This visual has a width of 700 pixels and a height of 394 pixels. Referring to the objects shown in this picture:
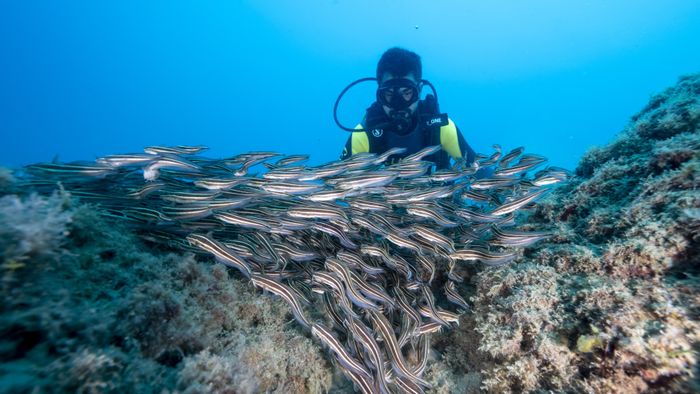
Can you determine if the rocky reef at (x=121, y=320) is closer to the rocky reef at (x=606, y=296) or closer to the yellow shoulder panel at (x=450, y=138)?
the rocky reef at (x=606, y=296)

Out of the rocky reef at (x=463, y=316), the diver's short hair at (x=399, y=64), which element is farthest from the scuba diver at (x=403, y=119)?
the rocky reef at (x=463, y=316)

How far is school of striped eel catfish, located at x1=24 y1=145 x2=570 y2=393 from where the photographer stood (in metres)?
4.38

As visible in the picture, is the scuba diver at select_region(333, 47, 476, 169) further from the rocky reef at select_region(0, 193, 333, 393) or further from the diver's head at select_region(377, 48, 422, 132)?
the rocky reef at select_region(0, 193, 333, 393)

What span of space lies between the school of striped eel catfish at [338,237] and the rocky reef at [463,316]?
45 cm

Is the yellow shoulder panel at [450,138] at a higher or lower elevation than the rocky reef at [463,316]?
higher

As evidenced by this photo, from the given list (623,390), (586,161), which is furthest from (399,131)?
(623,390)

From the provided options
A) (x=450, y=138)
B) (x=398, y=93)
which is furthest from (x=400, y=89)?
(x=450, y=138)

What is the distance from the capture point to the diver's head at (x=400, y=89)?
392 inches

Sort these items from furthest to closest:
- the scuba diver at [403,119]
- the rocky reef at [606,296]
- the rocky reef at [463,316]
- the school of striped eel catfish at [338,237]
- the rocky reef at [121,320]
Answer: the scuba diver at [403,119], the school of striped eel catfish at [338,237], the rocky reef at [606,296], the rocky reef at [463,316], the rocky reef at [121,320]

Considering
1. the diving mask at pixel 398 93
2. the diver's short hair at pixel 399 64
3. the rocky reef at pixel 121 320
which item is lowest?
the rocky reef at pixel 121 320

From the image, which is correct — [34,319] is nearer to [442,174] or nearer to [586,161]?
[442,174]

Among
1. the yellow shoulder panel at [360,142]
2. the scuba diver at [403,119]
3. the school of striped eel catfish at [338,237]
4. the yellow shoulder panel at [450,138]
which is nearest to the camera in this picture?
the school of striped eel catfish at [338,237]

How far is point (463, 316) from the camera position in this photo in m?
5.04

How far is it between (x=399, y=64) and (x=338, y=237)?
716 centimetres
